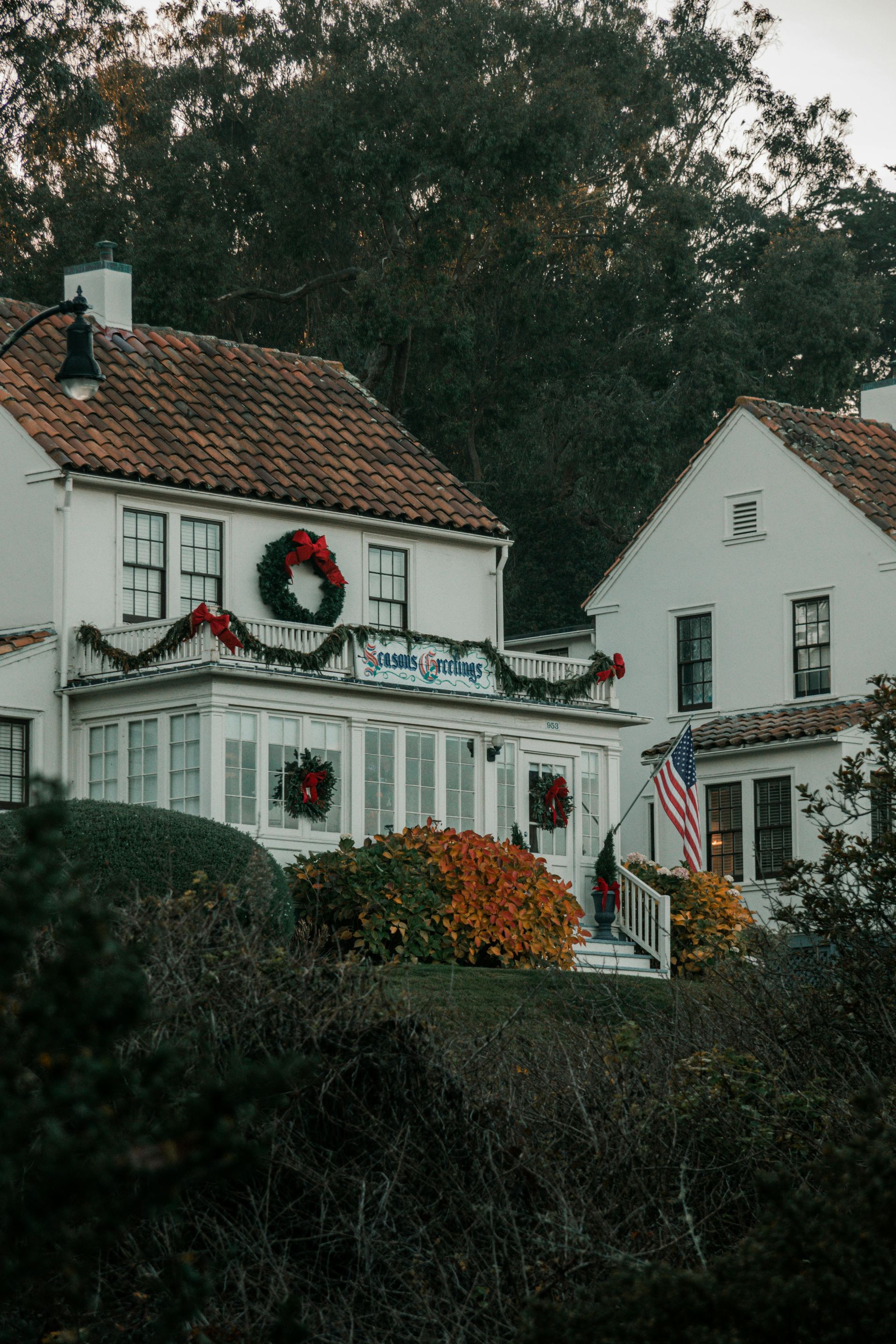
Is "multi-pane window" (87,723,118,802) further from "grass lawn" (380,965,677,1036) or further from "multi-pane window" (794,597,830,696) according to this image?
"multi-pane window" (794,597,830,696)

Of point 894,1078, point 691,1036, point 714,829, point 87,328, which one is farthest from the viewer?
point 714,829

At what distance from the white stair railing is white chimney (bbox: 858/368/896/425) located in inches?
531

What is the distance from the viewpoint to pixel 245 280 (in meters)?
49.1

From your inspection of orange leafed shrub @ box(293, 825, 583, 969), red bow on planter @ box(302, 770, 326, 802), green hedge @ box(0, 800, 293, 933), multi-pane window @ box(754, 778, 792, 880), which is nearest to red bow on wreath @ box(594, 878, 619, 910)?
orange leafed shrub @ box(293, 825, 583, 969)

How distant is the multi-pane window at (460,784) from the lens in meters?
29.3

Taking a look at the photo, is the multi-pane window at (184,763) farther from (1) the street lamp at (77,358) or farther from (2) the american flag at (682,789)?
(1) the street lamp at (77,358)

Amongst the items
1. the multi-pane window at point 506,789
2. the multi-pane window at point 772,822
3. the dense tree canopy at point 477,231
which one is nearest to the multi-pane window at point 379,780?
the multi-pane window at point 506,789

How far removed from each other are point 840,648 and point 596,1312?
27.7m

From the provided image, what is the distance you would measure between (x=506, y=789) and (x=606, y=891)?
218 cm

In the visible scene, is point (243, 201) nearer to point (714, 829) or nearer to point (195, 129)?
point (195, 129)

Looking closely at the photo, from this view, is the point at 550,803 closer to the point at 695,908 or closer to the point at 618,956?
the point at 695,908

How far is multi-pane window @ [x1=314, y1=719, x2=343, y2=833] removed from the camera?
1097 inches

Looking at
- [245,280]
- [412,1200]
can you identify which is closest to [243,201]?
[245,280]

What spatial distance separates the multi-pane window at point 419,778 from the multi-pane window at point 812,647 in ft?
28.2
